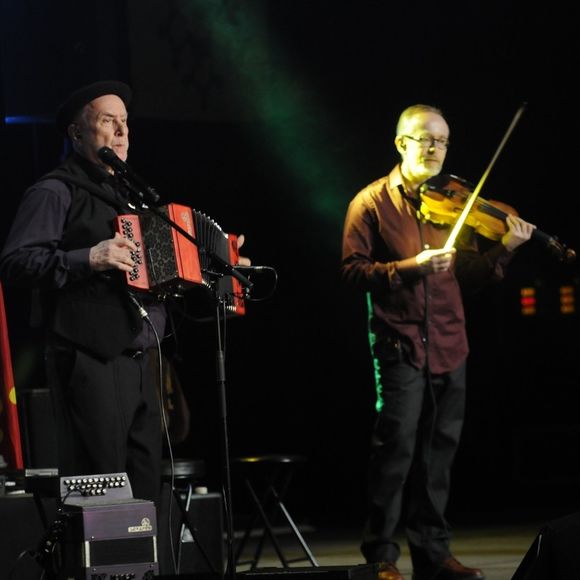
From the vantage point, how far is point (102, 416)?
3.60 m

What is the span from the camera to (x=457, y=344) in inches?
186

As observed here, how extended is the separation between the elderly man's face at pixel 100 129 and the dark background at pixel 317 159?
7.25ft

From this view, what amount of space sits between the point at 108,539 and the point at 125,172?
1.06 metres

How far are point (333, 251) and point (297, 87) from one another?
1.24 meters

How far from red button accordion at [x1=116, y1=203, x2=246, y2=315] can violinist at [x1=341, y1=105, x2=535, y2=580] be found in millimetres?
1035

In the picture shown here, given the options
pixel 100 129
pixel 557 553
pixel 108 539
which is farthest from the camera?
pixel 100 129

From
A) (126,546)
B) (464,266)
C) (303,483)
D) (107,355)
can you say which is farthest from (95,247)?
(303,483)

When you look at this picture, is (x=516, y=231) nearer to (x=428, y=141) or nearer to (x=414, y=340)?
(x=428, y=141)

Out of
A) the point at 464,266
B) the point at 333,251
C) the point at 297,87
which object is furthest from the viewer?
the point at 333,251

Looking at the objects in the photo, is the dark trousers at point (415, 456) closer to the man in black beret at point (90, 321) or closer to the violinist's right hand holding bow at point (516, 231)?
the violinist's right hand holding bow at point (516, 231)

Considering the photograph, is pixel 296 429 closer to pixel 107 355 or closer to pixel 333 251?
pixel 333 251

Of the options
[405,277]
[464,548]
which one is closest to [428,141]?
[405,277]

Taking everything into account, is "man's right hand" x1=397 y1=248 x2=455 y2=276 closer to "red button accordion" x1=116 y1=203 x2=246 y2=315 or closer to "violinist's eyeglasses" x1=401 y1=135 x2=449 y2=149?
"violinist's eyeglasses" x1=401 y1=135 x2=449 y2=149

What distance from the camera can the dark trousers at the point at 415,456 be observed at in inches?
179
